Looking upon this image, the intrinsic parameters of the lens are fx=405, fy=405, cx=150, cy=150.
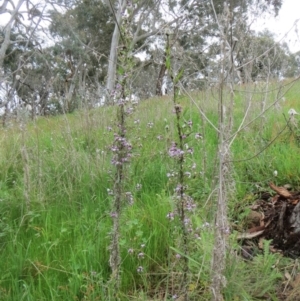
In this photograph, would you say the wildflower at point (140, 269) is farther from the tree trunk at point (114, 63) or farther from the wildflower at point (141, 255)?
the tree trunk at point (114, 63)

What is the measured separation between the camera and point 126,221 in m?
2.15

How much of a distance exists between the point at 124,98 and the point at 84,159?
5.58 ft

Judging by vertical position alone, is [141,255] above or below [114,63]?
below

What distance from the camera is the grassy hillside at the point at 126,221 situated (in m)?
1.75

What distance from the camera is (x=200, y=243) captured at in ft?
6.07

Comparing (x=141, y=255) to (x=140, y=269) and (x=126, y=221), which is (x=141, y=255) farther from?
(x=126, y=221)

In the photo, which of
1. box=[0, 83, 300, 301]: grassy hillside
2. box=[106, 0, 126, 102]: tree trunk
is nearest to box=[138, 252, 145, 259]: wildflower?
box=[0, 83, 300, 301]: grassy hillside

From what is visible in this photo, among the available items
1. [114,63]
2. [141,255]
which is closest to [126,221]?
[141,255]

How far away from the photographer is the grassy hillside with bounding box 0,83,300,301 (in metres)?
1.75

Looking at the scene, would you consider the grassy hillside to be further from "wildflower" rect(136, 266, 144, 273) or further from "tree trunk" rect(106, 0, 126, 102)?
"tree trunk" rect(106, 0, 126, 102)

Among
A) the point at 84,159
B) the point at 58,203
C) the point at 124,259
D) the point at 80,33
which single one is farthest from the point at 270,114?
the point at 80,33

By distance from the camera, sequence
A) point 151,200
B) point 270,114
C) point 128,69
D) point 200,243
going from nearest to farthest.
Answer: point 128,69, point 200,243, point 151,200, point 270,114

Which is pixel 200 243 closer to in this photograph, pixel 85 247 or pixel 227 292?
pixel 227 292

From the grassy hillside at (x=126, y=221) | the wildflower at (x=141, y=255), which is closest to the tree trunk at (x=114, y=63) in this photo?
the grassy hillside at (x=126, y=221)
